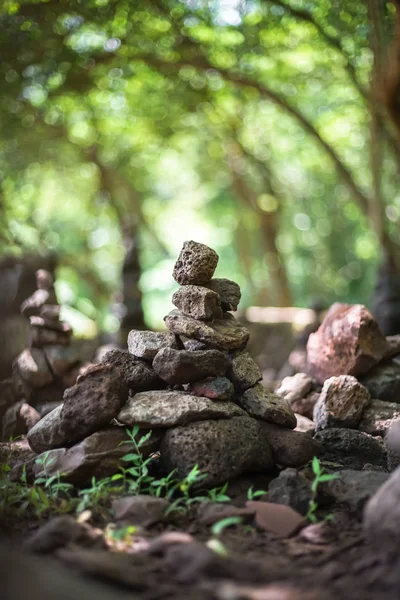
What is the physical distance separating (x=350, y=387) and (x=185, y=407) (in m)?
1.61

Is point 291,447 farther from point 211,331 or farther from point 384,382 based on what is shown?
point 384,382

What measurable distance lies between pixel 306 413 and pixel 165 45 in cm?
732

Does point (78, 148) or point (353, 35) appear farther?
point (78, 148)

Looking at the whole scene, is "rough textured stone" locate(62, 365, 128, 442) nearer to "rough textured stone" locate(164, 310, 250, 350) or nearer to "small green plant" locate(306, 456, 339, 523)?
"rough textured stone" locate(164, 310, 250, 350)

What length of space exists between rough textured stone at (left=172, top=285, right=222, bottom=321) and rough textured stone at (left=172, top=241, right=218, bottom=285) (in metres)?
0.08

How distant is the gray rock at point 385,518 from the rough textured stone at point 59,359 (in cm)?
405

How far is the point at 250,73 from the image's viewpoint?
1121 centimetres

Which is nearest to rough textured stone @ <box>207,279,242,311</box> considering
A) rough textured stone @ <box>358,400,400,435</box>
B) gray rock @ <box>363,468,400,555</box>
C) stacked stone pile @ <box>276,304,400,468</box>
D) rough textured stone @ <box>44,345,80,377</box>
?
stacked stone pile @ <box>276,304,400,468</box>

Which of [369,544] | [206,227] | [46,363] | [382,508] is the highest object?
[206,227]

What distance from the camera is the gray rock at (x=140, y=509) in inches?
133

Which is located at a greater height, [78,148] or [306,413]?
[78,148]

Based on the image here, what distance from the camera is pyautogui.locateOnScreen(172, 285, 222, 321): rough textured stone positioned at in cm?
445

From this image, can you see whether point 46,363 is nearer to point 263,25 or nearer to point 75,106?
point 263,25

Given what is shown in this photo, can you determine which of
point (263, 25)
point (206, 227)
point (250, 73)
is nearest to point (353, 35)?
point (263, 25)
